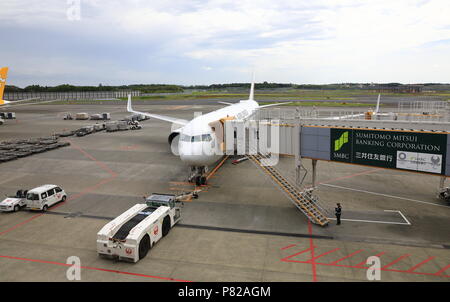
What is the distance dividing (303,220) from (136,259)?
38.8 feet

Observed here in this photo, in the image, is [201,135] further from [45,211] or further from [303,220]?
[45,211]

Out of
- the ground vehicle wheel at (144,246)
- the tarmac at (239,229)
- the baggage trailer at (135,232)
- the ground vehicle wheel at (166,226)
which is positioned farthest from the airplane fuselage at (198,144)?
the ground vehicle wheel at (144,246)

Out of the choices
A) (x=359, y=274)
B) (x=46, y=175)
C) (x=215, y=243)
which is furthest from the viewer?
(x=46, y=175)

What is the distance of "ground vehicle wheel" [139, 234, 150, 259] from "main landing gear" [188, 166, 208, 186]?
12240 mm

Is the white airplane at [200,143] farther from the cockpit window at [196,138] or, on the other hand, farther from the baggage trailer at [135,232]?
the baggage trailer at [135,232]

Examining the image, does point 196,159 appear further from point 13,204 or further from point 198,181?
point 13,204

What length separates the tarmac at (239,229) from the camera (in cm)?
1563

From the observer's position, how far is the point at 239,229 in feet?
66.6

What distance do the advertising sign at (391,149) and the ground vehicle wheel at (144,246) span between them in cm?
1379

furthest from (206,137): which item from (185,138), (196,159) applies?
(196,159)

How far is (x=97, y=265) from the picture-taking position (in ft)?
53.2

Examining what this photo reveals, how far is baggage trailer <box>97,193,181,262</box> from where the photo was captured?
16.2 m

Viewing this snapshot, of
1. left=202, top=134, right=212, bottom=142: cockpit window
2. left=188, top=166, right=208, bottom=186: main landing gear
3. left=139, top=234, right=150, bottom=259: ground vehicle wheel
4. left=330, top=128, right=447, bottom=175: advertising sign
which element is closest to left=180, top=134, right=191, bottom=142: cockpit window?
left=202, top=134, right=212, bottom=142: cockpit window
